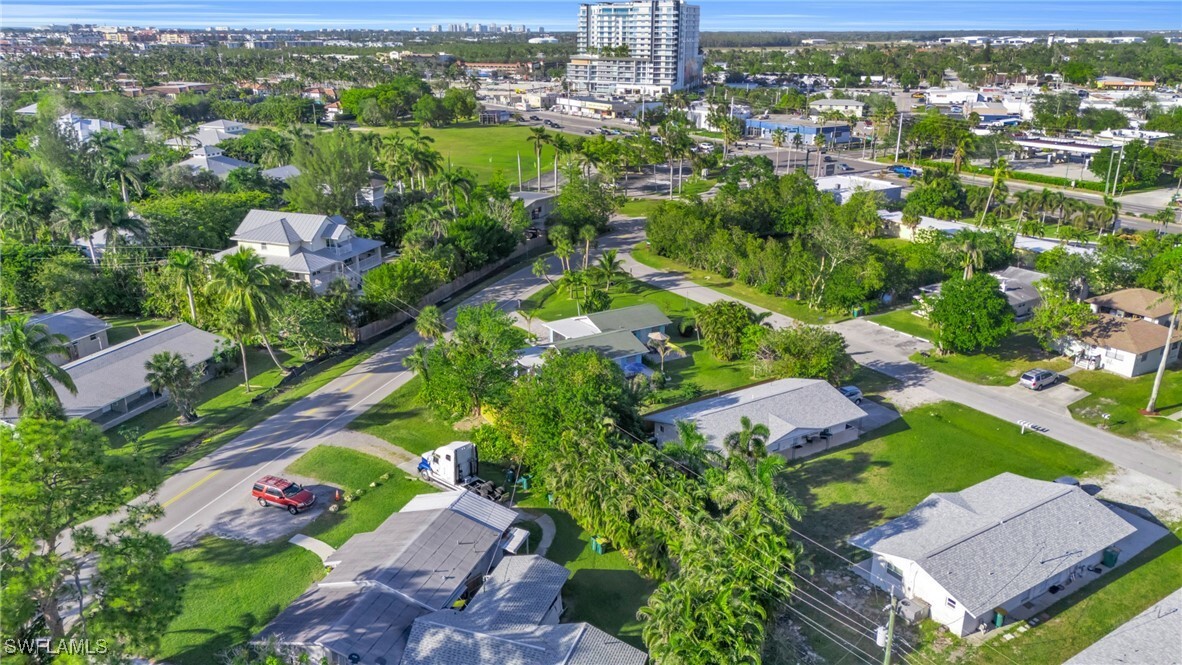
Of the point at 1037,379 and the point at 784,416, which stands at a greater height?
the point at 784,416

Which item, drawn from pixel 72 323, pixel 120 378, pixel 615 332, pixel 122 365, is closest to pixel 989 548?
pixel 615 332

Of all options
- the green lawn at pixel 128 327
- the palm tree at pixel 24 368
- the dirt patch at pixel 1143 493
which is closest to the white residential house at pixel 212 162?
the green lawn at pixel 128 327

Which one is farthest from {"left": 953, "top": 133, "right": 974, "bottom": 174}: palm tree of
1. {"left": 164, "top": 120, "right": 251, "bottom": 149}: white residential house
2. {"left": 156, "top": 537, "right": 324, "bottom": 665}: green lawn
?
{"left": 164, "top": 120, "right": 251, "bottom": 149}: white residential house

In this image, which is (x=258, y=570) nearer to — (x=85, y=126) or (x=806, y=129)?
(x=85, y=126)

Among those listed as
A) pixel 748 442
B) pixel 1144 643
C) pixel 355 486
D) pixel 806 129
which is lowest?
pixel 355 486

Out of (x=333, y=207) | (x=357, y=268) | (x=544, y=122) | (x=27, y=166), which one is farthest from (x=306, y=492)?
(x=544, y=122)

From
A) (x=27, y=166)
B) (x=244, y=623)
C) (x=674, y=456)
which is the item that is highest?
(x=27, y=166)

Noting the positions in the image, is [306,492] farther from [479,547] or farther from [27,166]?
[27,166]
